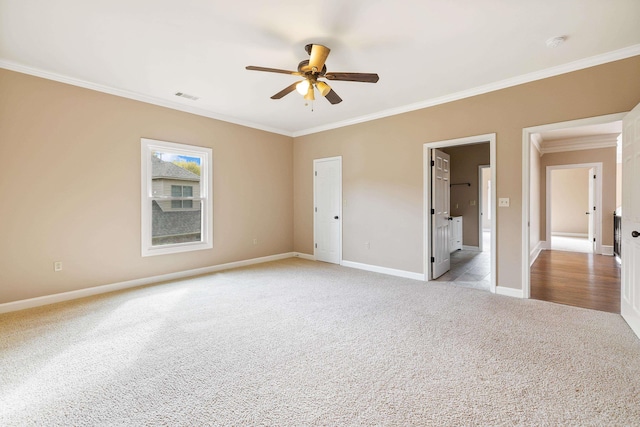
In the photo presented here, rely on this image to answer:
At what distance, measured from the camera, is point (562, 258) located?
20.4 ft

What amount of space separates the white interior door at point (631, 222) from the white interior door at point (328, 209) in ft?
12.6

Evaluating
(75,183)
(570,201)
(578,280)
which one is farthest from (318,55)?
(570,201)

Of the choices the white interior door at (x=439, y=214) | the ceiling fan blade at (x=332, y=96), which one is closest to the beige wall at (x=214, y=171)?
the white interior door at (x=439, y=214)

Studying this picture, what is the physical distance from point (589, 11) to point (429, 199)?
2.64 metres

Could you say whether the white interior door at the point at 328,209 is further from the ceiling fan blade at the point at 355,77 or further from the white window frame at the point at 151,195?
the ceiling fan blade at the point at 355,77

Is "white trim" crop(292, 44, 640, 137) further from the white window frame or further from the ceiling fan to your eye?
the white window frame

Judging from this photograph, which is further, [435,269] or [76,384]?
[435,269]

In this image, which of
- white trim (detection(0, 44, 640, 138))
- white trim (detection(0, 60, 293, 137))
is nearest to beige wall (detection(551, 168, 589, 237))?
white trim (detection(0, 44, 640, 138))

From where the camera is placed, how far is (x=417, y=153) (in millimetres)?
4570

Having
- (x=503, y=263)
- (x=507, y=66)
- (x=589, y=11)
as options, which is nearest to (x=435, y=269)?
(x=503, y=263)

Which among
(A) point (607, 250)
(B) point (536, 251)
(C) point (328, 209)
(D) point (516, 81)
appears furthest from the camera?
(B) point (536, 251)

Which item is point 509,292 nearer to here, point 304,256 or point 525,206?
point 525,206

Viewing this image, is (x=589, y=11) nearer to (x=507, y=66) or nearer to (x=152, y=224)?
(x=507, y=66)

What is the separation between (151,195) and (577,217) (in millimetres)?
12149
